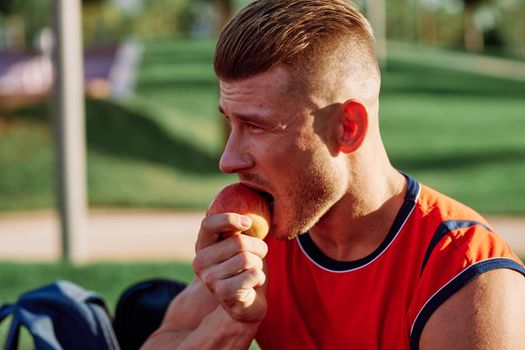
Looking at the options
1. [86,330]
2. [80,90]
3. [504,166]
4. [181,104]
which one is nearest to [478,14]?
[181,104]

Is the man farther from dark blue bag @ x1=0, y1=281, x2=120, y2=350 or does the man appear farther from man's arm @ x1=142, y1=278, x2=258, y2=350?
dark blue bag @ x1=0, y1=281, x2=120, y2=350

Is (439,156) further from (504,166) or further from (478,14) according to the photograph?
(478,14)

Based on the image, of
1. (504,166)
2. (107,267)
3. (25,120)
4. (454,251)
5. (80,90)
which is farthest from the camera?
(25,120)

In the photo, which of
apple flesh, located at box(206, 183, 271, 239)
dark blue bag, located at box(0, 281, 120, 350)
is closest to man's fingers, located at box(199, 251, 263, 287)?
apple flesh, located at box(206, 183, 271, 239)

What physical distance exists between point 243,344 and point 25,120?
13.7 metres

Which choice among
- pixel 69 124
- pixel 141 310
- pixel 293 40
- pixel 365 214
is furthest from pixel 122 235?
pixel 293 40

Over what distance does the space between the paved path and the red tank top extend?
5.34m

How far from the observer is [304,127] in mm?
2553

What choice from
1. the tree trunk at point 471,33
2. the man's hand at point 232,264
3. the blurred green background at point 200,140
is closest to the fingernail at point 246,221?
the man's hand at point 232,264

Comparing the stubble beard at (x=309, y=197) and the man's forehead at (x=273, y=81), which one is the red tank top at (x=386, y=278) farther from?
the man's forehead at (x=273, y=81)

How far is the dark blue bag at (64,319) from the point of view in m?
3.18

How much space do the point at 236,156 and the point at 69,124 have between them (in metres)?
4.63

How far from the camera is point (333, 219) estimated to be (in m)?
2.74

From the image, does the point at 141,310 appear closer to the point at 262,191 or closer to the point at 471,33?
the point at 262,191
